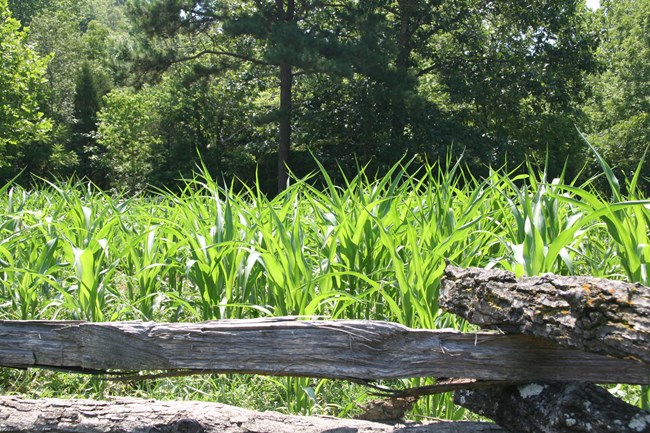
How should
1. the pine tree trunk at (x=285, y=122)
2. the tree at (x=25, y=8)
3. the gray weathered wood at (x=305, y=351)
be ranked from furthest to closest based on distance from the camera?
the tree at (x=25, y=8)
the pine tree trunk at (x=285, y=122)
the gray weathered wood at (x=305, y=351)

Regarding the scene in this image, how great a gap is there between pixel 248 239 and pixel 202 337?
907mm

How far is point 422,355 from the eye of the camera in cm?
205

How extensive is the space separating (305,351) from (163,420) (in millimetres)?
521

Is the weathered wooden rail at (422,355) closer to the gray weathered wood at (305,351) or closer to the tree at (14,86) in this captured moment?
the gray weathered wood at (305,351)

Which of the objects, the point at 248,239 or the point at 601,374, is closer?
the point at 601,374

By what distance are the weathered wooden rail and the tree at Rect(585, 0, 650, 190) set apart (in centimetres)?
1937

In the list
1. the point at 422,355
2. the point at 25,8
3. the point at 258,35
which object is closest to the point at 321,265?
Result: the point at 422,355

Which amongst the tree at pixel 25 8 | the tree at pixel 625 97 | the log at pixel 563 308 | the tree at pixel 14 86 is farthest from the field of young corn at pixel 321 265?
the tree at pixel 25 8

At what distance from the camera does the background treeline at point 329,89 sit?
16.1m

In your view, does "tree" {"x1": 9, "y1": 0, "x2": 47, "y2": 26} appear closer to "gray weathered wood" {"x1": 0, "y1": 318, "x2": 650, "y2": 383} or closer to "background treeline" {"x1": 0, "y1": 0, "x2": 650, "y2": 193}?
"background treeline" {"x1": 0, "y1": 0, "x2": 650, "y2": 193}

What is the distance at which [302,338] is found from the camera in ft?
7.00

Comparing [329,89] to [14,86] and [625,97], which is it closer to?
[14,86]

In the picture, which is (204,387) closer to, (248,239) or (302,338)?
(248,239)

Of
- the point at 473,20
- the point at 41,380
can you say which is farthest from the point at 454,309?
the point at 473,20
